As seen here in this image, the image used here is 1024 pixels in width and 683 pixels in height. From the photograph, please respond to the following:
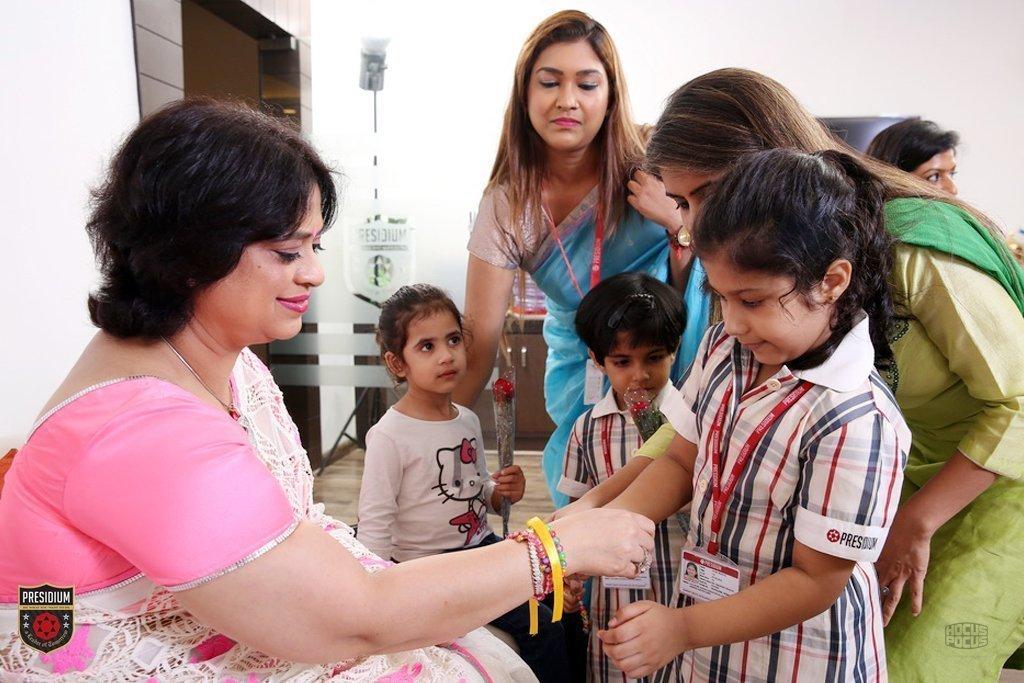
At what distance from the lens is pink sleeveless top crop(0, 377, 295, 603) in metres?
0.79

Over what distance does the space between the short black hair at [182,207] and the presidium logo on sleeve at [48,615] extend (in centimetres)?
31

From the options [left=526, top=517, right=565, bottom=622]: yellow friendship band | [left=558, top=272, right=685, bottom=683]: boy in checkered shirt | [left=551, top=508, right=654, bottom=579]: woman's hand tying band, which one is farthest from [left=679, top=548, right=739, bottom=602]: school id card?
[left=558, top=272, right=685, bottom=683]: boy in checkered shirt

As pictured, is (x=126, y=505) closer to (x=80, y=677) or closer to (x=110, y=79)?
(x=80, y=677)

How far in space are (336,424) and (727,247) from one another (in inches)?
131

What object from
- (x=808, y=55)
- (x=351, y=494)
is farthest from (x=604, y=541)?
(x=808, y=55)

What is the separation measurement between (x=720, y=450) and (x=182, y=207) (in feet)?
2.66

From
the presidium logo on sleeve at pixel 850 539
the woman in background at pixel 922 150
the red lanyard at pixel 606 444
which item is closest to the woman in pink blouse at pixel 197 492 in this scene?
A: the presidium logo on sleeve at pixel 850 539

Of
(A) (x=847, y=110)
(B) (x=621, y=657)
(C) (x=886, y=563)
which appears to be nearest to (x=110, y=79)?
(B) (x=621, y=657)

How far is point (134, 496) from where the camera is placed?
0.80 metres

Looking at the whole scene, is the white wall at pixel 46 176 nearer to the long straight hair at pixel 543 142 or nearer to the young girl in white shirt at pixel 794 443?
the long straight hair at pixel 543 142

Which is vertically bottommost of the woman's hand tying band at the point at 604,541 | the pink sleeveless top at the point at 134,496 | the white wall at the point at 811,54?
the woman's hand tying band at the point at 604,541

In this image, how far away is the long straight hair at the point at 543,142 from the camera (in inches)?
74.0

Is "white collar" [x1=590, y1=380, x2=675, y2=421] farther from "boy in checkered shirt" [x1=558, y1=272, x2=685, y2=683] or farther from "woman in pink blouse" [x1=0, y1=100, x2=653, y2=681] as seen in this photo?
"woman in pink blouse" [x1=0, y1=100, x2=653, y2=681]

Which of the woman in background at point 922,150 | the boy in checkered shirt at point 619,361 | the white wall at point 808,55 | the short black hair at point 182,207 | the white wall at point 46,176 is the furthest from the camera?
the white wall at point 808,55
